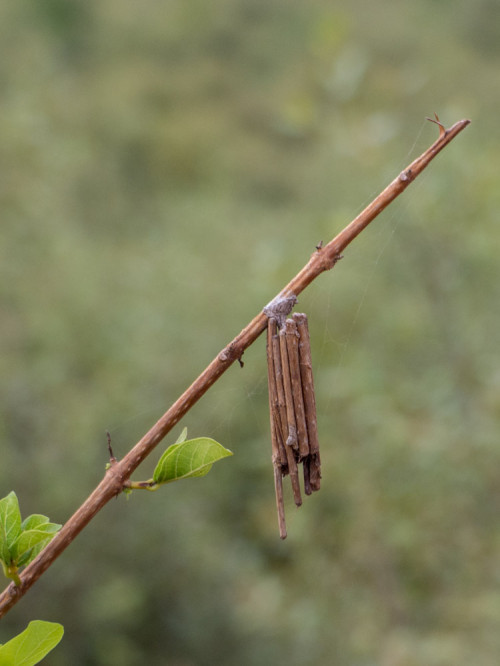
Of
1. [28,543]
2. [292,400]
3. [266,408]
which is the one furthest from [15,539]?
[266,408]

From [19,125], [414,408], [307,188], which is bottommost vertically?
[414,408]

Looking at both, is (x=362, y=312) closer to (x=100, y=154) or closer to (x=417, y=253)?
(x=417, y=253)

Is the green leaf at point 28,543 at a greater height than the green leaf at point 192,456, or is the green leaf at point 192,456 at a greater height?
the green leaf at point 192,456

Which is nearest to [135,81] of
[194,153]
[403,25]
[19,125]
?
[194,153]

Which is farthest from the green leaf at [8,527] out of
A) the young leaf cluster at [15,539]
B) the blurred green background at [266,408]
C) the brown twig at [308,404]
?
the blurred green background at [266,408]

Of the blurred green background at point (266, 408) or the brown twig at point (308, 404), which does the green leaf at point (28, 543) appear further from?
the blurred green background at point (266, 408)

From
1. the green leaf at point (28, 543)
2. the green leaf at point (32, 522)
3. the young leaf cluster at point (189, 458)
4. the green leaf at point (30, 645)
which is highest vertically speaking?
the young leaf cluster at point (189, 458)
